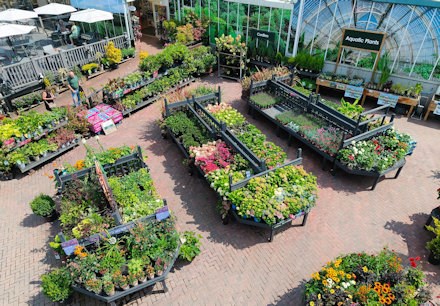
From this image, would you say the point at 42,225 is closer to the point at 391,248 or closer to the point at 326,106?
the point at 391,248

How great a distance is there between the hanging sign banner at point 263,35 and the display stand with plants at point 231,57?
2.55 feet

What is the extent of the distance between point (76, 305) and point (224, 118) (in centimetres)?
628

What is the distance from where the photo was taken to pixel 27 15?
13.9m

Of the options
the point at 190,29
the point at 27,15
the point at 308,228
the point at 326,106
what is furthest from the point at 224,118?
the point at 27,15

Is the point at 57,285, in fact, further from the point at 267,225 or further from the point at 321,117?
the point at 321,117

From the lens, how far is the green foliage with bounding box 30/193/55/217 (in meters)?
6.82

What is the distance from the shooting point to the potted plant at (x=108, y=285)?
5.00 m

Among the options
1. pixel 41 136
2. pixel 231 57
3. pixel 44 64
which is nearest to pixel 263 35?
pixel 231 57

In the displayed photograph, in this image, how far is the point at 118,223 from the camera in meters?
5.93

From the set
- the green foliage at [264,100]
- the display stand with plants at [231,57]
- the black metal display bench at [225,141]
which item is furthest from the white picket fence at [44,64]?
the green foliage at [264,100]

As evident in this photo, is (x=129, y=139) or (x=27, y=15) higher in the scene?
(x=27, y=15)

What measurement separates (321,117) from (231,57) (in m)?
5.91

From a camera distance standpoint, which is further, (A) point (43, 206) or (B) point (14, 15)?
(B) point (14, 15)

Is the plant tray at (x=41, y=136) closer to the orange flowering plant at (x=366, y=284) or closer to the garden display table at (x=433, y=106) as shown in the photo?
the orange flowering plant at (x=366, y=284)
